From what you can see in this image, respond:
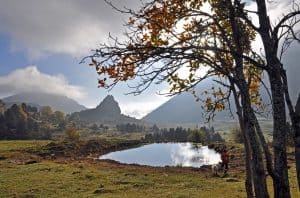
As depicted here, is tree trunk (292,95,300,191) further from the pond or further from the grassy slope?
the pond

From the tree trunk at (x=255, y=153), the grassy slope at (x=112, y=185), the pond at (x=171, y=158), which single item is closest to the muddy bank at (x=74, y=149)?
the pond at (x=171, y=158)

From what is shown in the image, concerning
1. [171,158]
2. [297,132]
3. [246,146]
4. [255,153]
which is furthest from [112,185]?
[171,158]

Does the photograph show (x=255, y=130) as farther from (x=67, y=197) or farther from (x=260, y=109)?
(x=67, y=197)

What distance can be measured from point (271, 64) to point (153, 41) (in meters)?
4.12

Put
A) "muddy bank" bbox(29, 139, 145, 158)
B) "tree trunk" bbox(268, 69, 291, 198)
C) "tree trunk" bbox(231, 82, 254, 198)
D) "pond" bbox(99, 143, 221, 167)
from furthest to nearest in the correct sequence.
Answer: "muddy bank" bbox(29, 139, 145, 158)
"pond" bbox(99, 143, 221, 167)
"tree trunk" bbox(231, 82, 254, 198)
"tree trunk" bbox(268, 69, 291, 198)

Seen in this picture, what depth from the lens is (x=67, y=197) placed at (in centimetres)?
3159

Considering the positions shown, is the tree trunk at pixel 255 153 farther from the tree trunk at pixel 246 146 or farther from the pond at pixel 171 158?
the pond at pixel 171 158

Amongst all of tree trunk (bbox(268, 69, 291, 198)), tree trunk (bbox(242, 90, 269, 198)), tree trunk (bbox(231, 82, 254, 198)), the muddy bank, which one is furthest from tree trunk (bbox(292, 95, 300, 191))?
the muddy bank

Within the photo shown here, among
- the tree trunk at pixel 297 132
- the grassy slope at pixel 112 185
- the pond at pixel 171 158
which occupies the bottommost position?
the grassy slope at pixel 112 185

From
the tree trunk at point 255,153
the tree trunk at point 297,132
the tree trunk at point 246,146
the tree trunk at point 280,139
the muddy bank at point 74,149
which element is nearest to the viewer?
the tree trunk at point 297,132

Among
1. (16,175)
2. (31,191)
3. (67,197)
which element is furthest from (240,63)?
(16,175)

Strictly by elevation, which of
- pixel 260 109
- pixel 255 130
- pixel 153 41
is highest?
pixel 153 41

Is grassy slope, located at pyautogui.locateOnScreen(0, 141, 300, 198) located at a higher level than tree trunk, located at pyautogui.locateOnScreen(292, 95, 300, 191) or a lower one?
lower

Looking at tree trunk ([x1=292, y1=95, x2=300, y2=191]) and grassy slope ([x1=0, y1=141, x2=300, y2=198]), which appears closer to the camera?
tree trunk ([x1=292, y1=95, x2=300, y2=191])
